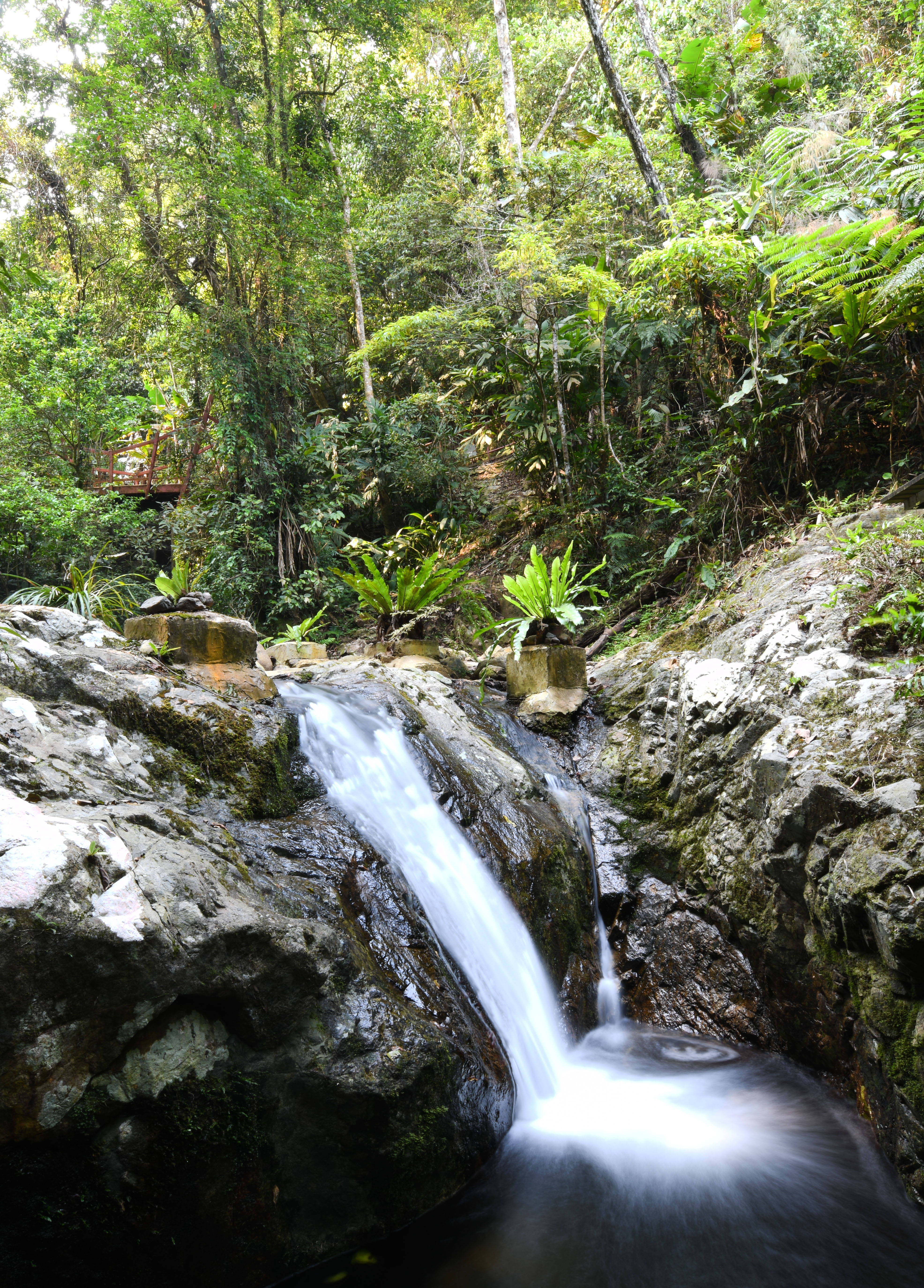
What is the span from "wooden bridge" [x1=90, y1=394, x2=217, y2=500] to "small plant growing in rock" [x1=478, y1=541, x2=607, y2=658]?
8229 mm

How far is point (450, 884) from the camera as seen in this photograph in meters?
3.72

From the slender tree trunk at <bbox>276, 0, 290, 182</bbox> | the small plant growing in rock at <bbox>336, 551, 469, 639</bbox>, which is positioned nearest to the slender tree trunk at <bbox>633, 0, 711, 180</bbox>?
the slender tree trunk at <bbox>276, 0, 290, 182</bbox>

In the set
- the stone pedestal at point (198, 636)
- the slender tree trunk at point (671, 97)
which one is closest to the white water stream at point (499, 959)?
the stone pedestal at point (198, 636)

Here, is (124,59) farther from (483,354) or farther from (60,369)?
(483,354)

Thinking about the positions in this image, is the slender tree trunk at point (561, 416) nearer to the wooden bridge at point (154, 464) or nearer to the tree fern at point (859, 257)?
the tree fern at point (859, 257)

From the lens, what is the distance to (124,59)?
33.9 ft

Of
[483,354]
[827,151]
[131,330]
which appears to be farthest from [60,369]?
[827,151]

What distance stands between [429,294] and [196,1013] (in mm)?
13548

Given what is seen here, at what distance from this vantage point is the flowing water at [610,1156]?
2.41m

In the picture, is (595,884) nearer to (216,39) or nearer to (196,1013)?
(196,1013)

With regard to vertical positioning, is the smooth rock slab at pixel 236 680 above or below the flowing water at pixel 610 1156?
above

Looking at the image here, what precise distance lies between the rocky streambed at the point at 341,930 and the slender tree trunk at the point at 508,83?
28.4 ft

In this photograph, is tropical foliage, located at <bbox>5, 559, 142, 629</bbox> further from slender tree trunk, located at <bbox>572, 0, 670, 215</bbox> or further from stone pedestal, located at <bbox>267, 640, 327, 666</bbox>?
slender tree trunk, located at <bbox>572, 0, 670, 215</bbox>

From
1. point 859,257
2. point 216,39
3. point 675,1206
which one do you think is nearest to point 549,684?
point 859,257
